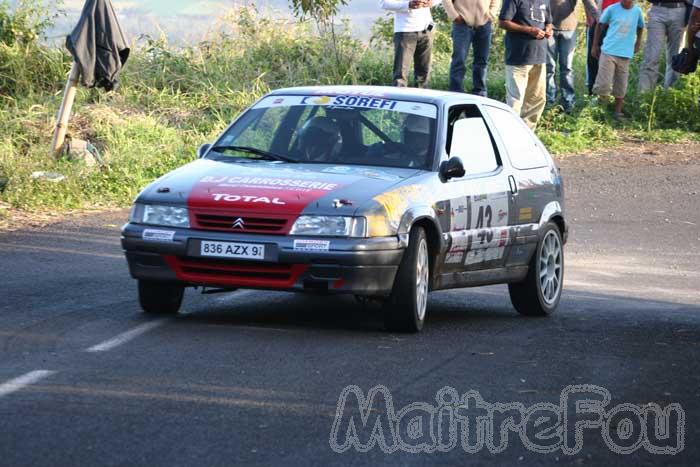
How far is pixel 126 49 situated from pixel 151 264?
360 inches

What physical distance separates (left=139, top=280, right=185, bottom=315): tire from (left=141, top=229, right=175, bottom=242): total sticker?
17.0 inches

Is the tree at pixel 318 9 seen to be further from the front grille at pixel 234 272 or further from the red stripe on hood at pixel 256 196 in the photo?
the front grille at pixel 234 272

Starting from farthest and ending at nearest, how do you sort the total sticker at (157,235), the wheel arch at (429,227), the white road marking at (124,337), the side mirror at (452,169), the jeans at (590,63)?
the jeans at (590,63) → the side mirror at (452,169) → the wheel arch at (429,227) → the total sticker at (157,235) → the white road marking at (124,337)

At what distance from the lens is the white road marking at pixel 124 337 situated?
816 cm

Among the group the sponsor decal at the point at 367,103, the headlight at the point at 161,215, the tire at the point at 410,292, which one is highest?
A: the sponsor decal at the point at 367,103

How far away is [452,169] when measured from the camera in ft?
32.0

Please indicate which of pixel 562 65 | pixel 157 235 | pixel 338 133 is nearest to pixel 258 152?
pixel 338 133

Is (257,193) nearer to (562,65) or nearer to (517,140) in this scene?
(517,140)

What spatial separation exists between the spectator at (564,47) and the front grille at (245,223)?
13099 millimetres

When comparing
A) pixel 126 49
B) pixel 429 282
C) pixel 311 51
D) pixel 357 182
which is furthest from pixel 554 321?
pixel 311 51

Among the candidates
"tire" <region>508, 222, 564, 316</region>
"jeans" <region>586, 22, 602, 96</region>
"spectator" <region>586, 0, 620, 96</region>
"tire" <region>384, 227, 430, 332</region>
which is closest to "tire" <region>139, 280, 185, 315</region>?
"tire" <region>384, 227, 430, 332</region>

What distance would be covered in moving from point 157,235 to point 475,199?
7.44ft

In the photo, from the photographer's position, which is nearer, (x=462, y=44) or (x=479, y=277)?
(x=479, y=277)

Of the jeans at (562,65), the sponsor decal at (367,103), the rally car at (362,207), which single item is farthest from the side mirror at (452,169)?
the jeans at (562,65)
